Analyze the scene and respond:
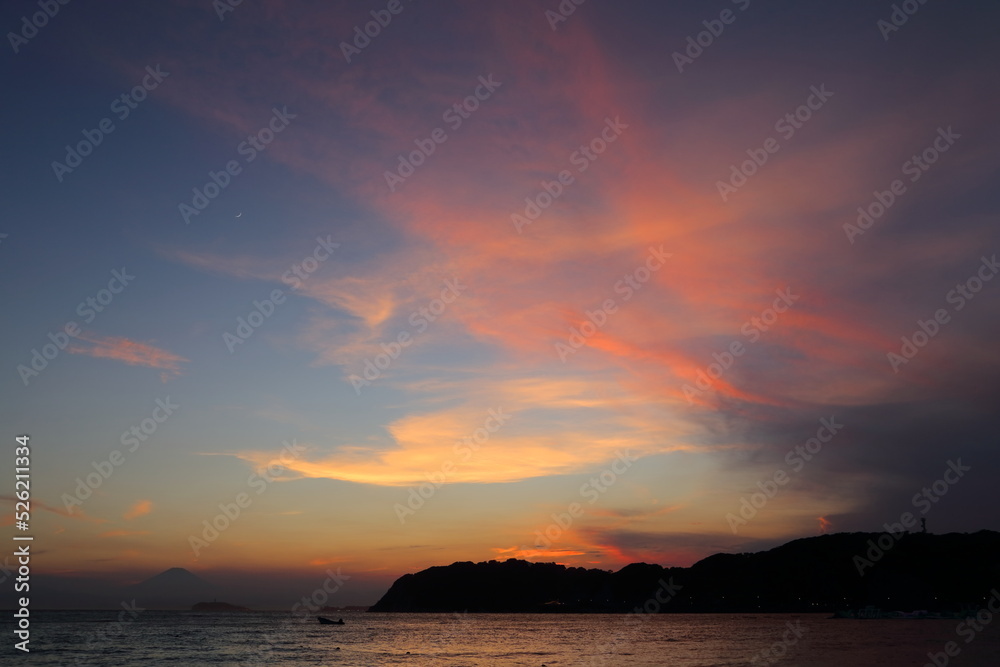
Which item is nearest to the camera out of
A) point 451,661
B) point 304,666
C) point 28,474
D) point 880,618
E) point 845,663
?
point 28,474

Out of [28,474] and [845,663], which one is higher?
[28,474]

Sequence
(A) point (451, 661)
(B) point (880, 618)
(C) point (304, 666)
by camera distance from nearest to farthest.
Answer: (C) point (304, 666), (A) point (451, 661), (B) point (880, 618)

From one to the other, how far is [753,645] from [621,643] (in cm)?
2102

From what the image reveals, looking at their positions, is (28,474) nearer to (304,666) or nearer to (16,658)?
(304,666)

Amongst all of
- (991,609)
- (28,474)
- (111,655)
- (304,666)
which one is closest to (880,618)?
(991,609)

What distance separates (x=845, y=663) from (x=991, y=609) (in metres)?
166

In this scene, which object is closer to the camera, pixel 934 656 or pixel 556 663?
pixel 934 656

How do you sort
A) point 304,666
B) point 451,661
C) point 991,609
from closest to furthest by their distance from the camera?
1. point 304,666
2. point 451,661
3. point 991,609

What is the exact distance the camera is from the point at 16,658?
8638 cm

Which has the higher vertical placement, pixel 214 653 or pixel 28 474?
pixel 28 474

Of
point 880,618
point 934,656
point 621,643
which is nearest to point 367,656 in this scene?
point 621,643

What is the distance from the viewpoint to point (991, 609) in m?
193

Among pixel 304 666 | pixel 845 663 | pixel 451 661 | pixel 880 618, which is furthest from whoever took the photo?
pixel 880 618

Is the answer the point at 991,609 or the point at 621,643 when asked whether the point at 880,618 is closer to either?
the point at 991,609
